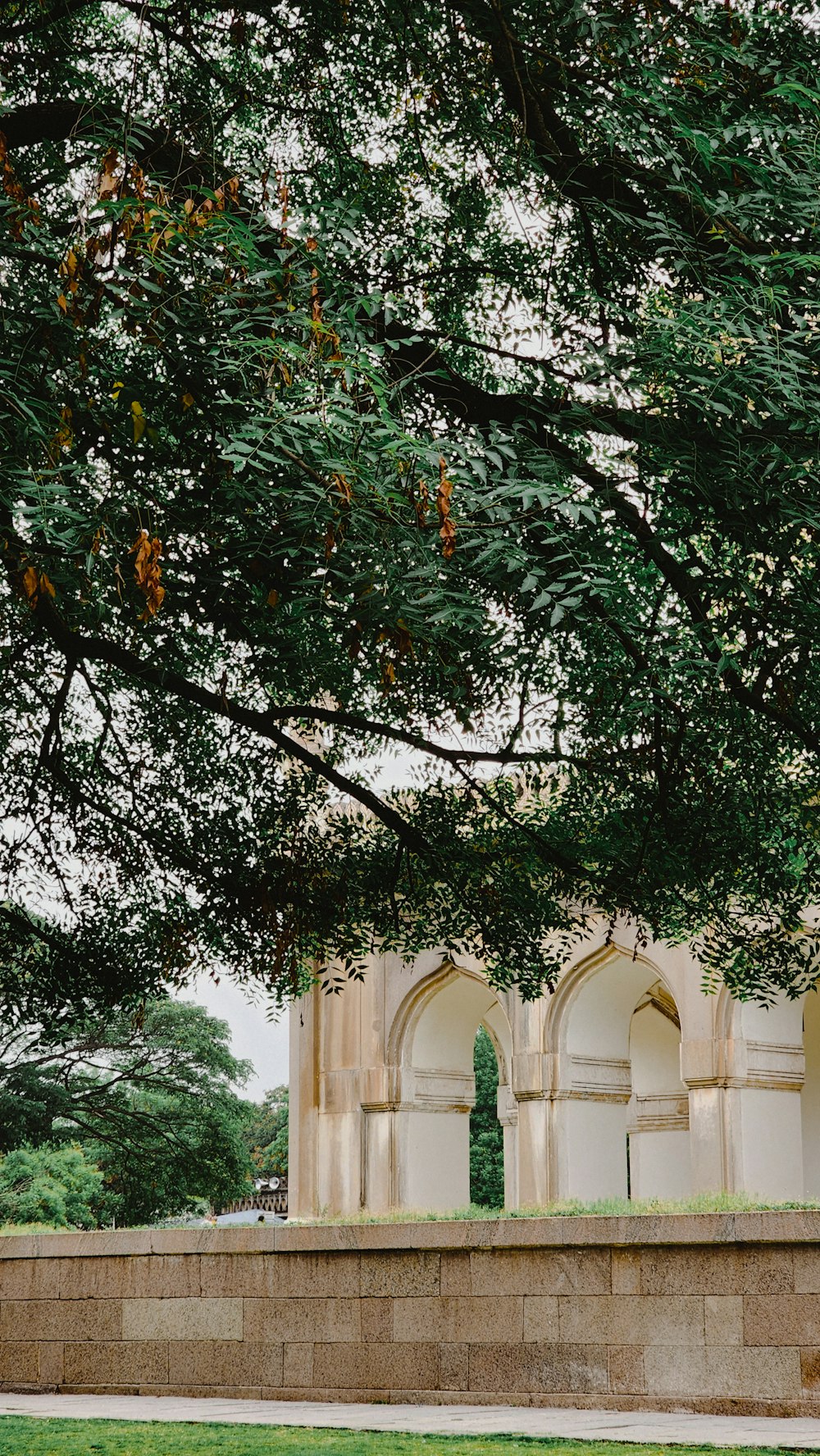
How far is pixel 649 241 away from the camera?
662 centimetres

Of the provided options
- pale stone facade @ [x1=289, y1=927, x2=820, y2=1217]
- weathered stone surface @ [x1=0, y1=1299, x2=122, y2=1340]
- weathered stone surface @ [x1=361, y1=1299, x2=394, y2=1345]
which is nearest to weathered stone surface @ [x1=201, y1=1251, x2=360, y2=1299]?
weathered stone surface @ [x1=361, y1=1299, x2=394, y2=1345]

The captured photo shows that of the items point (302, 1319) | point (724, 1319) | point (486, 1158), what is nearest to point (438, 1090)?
point (302, 1319)

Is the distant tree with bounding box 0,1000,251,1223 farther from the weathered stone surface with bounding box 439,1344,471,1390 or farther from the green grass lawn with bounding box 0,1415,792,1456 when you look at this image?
the green grass lawn with bounding box 0,1415,792,1456

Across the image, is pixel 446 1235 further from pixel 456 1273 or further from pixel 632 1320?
pixel 632 1320

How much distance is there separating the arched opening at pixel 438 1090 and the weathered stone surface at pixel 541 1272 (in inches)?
354

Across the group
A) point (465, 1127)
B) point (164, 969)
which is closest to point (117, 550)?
point (164, 969)

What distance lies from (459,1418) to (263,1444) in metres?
1.45

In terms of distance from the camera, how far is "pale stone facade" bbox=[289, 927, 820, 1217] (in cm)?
1625

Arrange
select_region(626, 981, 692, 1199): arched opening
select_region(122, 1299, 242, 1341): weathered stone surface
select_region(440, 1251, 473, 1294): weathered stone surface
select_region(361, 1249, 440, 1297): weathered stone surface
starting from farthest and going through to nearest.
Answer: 1. select_region(626, 981, 692, 1199): arched opening
2. select_region(122, 1299, 242, 1341): weathered stone surface
3. select_region(361, 1249, 440, 1297): weathered stone surface
4. select_region(440, 1251, 473, 1294): weathered stone surface

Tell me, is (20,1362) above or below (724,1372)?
below

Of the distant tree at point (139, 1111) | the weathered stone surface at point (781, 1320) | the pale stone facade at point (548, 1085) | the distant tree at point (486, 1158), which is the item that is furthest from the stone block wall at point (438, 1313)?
the distant tree at point (486, 1158)

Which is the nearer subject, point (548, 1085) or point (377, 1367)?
point (377, 1367)

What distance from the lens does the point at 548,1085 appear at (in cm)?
1770

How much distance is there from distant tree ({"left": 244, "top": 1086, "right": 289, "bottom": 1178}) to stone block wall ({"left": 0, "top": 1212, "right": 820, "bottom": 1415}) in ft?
222
